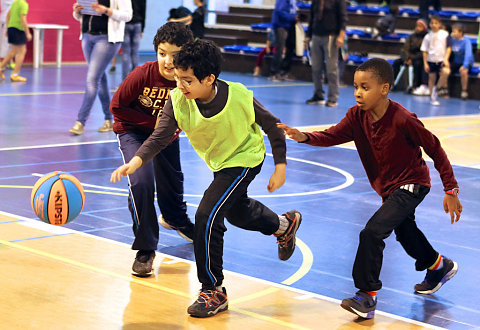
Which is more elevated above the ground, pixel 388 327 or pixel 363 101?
pixel 363 101

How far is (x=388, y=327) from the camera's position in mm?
4215

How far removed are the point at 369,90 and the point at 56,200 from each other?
1967mm

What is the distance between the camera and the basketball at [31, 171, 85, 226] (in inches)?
194

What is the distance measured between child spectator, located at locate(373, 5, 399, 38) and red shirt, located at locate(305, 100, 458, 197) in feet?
51.8

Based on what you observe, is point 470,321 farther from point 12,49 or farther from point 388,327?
point 12,49

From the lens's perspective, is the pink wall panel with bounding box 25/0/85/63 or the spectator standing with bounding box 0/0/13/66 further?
the pink wall panel with bounding box 25/0/85/63

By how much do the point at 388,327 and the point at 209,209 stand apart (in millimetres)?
1112

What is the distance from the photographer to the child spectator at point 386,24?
19.9 metres

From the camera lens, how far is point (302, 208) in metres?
6.86

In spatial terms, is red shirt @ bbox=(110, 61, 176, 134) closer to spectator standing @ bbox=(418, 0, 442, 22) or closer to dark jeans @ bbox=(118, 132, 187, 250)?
dark jeans @ bbox=(118, 132, 187, 250)

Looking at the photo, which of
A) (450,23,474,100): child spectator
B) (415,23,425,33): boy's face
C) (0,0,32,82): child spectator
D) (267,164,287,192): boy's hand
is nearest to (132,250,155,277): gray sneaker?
(267,164,287,192): boy's hand

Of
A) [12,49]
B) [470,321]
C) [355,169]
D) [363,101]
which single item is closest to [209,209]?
[363,101]

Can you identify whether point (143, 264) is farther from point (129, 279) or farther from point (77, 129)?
point (77, 129)

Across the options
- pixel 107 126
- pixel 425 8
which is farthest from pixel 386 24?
pixel 107 126
